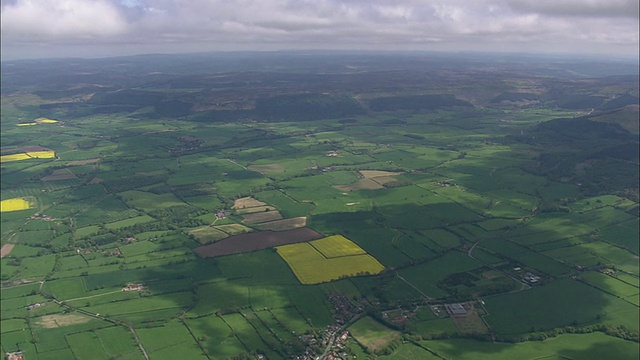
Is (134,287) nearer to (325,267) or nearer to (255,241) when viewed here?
(255,241)

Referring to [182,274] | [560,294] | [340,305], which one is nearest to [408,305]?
[340,305]

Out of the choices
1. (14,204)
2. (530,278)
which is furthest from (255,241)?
(14,204)

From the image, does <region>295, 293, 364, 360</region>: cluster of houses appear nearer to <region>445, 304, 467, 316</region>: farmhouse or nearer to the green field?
the green field

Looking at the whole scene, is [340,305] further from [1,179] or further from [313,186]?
[1,179]

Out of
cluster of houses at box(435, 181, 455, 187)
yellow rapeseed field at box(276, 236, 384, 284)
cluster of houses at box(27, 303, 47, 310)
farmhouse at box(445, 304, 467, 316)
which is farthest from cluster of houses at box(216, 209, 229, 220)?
cluster of houses at box(435, 181, 455, 187)

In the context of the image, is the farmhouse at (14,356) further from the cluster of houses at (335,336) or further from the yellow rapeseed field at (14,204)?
the yellow rapeseed field at (14,204)

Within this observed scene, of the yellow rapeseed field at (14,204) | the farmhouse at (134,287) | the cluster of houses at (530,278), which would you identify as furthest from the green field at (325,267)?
the yellow rapeseed field at (14,204)
